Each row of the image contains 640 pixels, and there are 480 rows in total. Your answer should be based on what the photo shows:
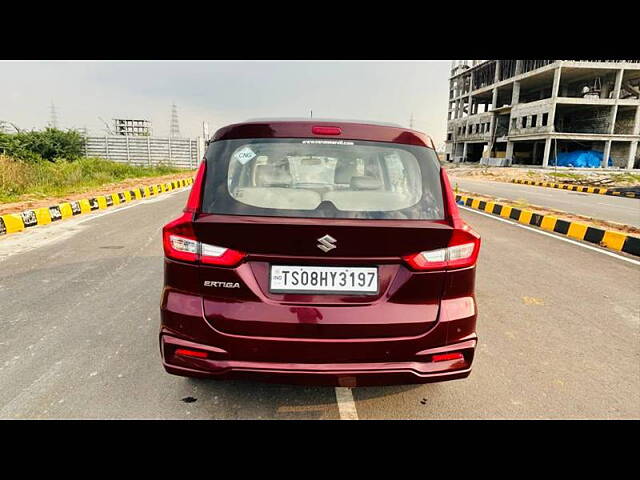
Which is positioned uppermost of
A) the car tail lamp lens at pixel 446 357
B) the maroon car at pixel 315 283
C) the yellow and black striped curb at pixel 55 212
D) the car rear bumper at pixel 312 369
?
the maroon car at pixel 315 283

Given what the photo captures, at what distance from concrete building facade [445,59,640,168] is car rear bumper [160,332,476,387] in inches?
1540

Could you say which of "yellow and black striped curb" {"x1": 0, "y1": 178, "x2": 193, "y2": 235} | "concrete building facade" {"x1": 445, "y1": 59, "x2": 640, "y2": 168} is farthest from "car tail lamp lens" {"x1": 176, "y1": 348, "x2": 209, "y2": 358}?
"concrete building facade" {"x1": 445, "y1": 59, "x2": 640, "y2": 168}

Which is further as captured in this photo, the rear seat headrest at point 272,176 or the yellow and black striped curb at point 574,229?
the yellow and black striped curb at point 574,229

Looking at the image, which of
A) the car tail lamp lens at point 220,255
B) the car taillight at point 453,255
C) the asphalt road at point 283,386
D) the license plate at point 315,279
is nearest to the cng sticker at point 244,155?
the car tail lamp lens at point 220,255

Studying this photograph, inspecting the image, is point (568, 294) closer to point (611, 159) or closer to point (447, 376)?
point (447, 376)

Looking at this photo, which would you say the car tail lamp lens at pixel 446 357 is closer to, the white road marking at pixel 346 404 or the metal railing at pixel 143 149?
the white road marking at pixel 346 404

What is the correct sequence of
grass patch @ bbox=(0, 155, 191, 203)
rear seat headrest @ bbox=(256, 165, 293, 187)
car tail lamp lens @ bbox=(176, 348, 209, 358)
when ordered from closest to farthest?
car tail lamp lens @ bbox=(176, 348, 209, 358) → rear seat headrest @ bbox=(256, 165, 293, 187) → grass patch @ bbox=(0, 155, 191, 203)

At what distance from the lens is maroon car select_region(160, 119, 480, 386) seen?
2.03 metres

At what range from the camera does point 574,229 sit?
837cm

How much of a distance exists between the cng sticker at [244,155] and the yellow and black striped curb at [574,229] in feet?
23.7

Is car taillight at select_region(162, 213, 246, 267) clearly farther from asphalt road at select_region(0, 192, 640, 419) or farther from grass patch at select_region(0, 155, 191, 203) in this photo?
grass patch at select_region(0, 155, 191, 203)

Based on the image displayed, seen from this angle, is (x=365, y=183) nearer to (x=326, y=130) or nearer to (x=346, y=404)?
(x=326, y=130)

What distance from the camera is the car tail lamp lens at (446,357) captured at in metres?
2.15
